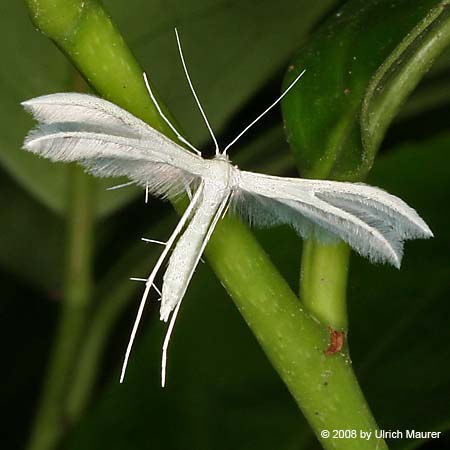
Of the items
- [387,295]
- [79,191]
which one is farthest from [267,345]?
[79,191]

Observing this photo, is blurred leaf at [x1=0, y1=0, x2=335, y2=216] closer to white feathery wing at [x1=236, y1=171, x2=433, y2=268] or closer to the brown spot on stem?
white feathery wing at [x1=236, y1=171, x2=433, y2=268]

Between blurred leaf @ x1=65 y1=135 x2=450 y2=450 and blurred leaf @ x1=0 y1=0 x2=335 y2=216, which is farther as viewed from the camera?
blurred leaf @ x1=0 y1=0 x2=335 y2=216

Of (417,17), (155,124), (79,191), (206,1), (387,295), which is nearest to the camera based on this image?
(155,124)

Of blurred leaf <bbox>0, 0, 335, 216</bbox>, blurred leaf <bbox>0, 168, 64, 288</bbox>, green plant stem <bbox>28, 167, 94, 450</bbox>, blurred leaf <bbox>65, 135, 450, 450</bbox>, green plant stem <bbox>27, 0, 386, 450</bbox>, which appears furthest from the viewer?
blurred leaf <bbox>0, 168, 64, 288</bbox>

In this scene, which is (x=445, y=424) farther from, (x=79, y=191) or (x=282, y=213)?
(x=79, y=191)

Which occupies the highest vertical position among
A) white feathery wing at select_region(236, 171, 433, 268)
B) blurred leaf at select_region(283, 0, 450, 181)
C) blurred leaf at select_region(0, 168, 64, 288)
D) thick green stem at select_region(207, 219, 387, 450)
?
blurred leaf at select_region(0, 168, 64, 288)

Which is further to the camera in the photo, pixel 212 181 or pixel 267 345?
pixel 212 181

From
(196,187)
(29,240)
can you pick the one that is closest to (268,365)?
(196,187)

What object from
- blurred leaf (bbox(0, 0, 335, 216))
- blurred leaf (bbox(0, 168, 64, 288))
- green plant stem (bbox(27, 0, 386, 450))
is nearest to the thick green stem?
green plant stem (bbox(27, 0, 386, 450))
